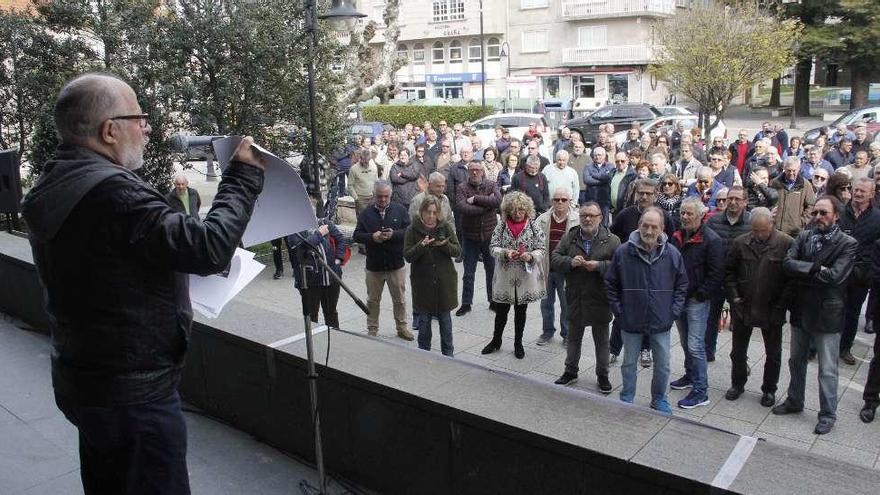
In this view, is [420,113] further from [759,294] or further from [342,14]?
[759,294]

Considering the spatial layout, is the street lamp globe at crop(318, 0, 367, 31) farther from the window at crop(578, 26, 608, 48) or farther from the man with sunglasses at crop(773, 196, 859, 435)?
the window at crop(578, 26, 608, 48)

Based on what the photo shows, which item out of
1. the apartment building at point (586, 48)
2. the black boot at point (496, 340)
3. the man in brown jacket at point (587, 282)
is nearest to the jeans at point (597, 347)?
the man in brown jacket at point (587, 282)

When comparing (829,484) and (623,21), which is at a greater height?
(623,21)

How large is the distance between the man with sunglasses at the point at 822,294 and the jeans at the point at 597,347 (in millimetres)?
1560

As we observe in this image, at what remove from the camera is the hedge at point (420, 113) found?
38938mm

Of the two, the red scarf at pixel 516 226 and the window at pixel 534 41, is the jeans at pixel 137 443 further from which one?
the window at pixel 534 41

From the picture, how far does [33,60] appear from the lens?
12055 millimetres

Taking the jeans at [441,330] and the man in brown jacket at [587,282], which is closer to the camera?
the man in brown jacket at [587,282]

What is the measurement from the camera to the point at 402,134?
19.3 meters

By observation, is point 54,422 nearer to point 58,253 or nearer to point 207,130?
point 58,253

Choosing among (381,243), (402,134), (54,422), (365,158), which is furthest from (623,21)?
(54,422)

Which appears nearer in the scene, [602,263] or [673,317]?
[673,317]

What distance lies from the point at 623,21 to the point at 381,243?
1651 inches

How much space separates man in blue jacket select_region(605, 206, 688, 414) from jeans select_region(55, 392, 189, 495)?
4.40 meters
